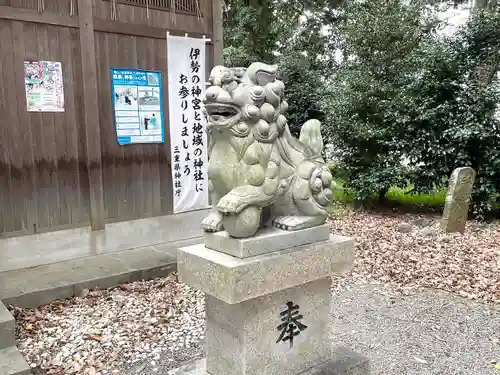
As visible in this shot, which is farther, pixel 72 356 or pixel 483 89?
pixel 483 89

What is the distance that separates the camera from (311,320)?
3.03 m

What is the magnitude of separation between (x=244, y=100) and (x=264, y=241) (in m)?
0.85

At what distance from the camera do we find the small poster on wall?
5203mm

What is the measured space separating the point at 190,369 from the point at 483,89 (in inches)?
293

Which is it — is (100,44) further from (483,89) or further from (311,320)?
(483,89)

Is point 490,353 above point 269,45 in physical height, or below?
below

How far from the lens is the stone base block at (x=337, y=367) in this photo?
9.99 feet

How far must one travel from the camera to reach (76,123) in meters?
5.53

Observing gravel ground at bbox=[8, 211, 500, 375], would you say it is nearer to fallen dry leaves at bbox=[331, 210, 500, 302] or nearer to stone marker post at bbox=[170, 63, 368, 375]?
fallen dry leaves at bbox=[331, 210, 500, 302]

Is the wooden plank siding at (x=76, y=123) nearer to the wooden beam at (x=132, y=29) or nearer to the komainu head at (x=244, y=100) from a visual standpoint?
the wooden beam at (x=132, y=29)

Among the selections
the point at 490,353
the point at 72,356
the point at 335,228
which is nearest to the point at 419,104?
the point at 335,228

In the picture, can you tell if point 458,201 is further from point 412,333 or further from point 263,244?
point 263,244

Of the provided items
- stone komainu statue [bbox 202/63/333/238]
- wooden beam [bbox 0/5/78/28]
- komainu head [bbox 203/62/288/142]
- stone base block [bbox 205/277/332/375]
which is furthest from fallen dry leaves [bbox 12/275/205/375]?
wooden beam [bbox 0/5/78/28]

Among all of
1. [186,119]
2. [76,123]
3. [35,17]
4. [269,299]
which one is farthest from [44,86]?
[269,299]
